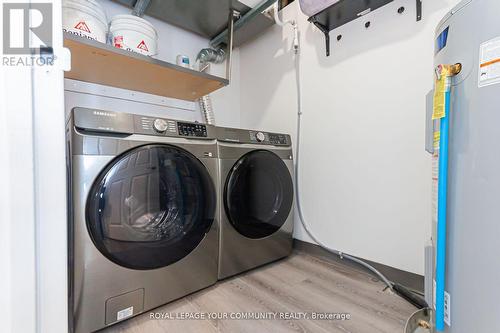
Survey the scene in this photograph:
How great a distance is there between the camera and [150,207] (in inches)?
38.4

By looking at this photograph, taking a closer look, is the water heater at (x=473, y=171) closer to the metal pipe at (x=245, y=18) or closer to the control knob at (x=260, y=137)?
the control knob at (x=260, y=137)

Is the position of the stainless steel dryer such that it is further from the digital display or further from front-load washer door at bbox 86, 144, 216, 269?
the digital display

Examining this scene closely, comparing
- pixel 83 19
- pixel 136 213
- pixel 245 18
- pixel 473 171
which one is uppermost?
pixel 245 18

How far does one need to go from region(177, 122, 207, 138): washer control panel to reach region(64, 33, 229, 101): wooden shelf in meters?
0.39

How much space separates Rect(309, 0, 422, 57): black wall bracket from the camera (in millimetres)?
1180

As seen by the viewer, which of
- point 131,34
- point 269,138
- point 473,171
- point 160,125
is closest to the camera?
point 473,171

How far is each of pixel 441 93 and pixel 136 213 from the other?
106 centimetres

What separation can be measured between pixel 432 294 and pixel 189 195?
912mm

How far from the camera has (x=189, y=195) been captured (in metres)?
1.06

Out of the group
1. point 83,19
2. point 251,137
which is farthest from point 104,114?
point 251,137

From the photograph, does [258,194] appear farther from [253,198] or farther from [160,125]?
[160,125]

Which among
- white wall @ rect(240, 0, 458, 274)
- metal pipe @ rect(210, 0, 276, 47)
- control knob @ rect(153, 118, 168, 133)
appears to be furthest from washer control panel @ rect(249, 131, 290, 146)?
metal pipe @ rect(210, 0, 276, 47)

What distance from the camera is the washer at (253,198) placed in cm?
117

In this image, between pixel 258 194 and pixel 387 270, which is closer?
pixel 387 270
